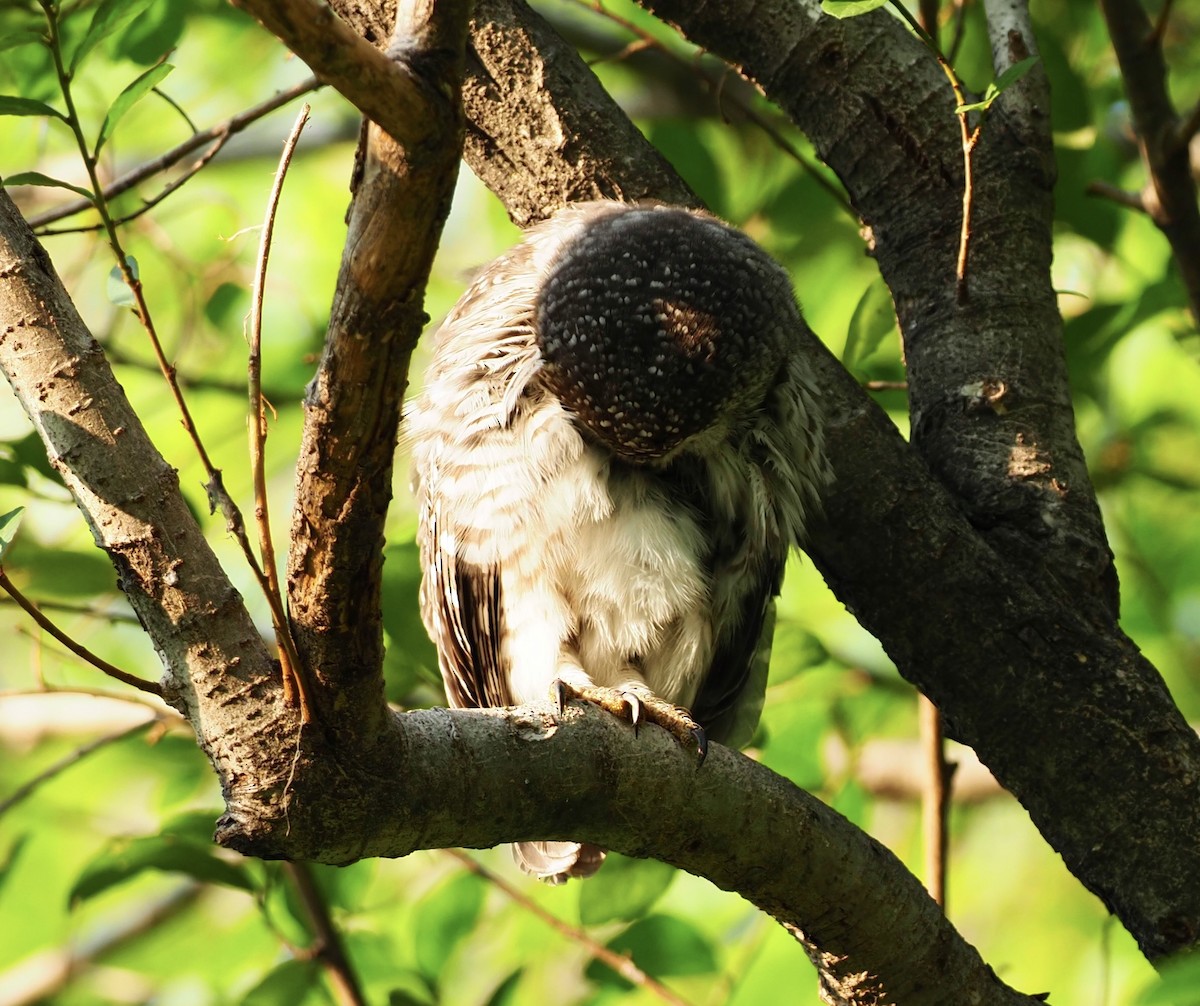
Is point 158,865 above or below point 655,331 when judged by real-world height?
below

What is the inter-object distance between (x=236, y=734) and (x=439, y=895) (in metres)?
1.73

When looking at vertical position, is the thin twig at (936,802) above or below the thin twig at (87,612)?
below

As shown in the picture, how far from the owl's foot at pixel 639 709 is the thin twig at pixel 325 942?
39.4 inches

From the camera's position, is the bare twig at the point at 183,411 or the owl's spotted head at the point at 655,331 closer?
the bare twig at the point at 183,411

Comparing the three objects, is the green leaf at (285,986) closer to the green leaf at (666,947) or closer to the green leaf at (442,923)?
the green leaf at (442,923)

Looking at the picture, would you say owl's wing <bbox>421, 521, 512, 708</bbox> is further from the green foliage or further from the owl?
the green foliage

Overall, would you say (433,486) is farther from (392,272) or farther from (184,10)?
(392,272)

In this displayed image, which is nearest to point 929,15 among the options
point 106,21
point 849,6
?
point 849,6

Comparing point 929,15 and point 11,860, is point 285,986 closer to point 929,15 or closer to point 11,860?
point 11,860

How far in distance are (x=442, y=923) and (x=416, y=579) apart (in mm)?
863

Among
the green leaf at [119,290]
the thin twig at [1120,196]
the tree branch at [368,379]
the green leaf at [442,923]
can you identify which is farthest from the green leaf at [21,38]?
the thin twig at [1120,196]

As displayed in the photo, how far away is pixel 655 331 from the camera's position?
2676 mm

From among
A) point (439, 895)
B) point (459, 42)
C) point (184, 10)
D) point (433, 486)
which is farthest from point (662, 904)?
point (459, 42)

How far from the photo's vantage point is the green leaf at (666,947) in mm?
3094
